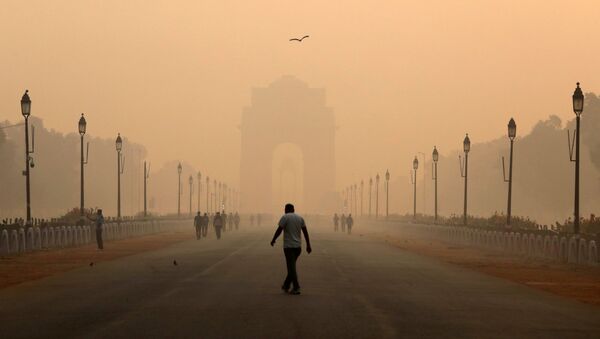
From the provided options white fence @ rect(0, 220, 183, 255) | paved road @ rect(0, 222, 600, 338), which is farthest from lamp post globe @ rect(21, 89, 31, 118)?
paved road @ rect(0, 222, 600, 338)

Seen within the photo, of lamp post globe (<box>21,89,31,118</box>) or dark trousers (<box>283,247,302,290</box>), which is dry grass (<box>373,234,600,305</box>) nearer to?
dark trousers (<box>283,247,302,290</box>)

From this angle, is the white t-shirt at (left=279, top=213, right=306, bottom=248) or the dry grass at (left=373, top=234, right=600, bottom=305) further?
the dry grass at (left=373, top=234, right=600, bottom=305)

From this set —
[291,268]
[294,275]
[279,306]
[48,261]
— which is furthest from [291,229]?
[48,261]

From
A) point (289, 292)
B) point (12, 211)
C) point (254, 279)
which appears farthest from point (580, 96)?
point (12, 211)

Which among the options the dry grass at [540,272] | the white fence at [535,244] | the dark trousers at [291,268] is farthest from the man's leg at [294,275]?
the white fence at [535,244]

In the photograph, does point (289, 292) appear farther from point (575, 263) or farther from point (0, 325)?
point (575, 263)

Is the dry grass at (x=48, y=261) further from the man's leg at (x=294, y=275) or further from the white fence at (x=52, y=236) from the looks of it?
the man's leg at (x=294, y=275)

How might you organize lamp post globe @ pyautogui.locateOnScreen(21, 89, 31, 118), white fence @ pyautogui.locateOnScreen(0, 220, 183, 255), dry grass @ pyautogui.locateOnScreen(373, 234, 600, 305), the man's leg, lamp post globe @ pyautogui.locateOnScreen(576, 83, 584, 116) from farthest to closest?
lamp post globe @ pyautogui.locateOnScreen(21, 89, 31, 118), white fence @ pyautogui.locateOnScreen(0, 220, 183, 255), lamp post globe @ pyautogui.locateOnScreen(576, 83, 584, 116), dry grass @ pyautogui.locateOnScreen(373, 234, 600, 305), the man's leg
